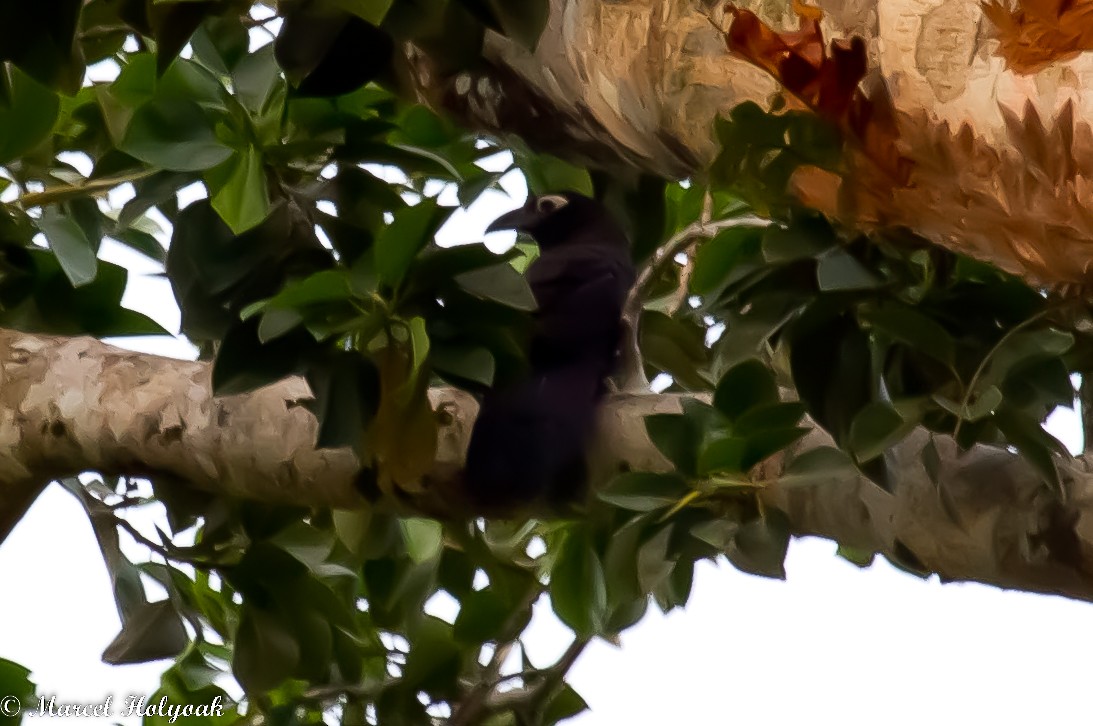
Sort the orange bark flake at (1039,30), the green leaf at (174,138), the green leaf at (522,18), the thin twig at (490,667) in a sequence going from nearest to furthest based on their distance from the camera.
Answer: the orange bark flake at (1039,30) < the green leaf at (522,18) < the green leaf at (174,138) < the thin twig at (490,667)

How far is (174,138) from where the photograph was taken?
2.19ft

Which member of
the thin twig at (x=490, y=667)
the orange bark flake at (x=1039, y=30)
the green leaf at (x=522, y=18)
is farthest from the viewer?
the thin twig at (x=490, y=667)

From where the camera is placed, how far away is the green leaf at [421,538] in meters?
0.92

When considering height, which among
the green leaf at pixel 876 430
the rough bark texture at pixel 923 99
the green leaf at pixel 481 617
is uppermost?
the rough bark texture at pixel 923 99

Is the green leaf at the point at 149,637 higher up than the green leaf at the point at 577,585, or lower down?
lower down

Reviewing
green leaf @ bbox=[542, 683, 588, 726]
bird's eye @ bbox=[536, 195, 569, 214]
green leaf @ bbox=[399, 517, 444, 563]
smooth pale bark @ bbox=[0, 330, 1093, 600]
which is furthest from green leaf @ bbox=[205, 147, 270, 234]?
green leaf @ bbox=[542, 683, 588, 726]

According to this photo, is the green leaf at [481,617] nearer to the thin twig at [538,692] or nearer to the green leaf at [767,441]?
the thin twig at [538,692]

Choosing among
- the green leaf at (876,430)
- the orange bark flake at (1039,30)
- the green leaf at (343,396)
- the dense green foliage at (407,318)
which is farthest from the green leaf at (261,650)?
the orange bark flake at (1039,30)

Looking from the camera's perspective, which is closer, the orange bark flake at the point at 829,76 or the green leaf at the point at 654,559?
the orange bark flake at the point at 829,76

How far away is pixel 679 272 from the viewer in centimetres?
97

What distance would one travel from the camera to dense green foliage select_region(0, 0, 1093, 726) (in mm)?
569

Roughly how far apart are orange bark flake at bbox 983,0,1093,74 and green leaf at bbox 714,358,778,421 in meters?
0.22

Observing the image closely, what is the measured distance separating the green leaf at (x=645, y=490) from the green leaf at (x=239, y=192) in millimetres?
250

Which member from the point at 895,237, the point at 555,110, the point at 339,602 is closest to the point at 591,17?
the point at 555,110
